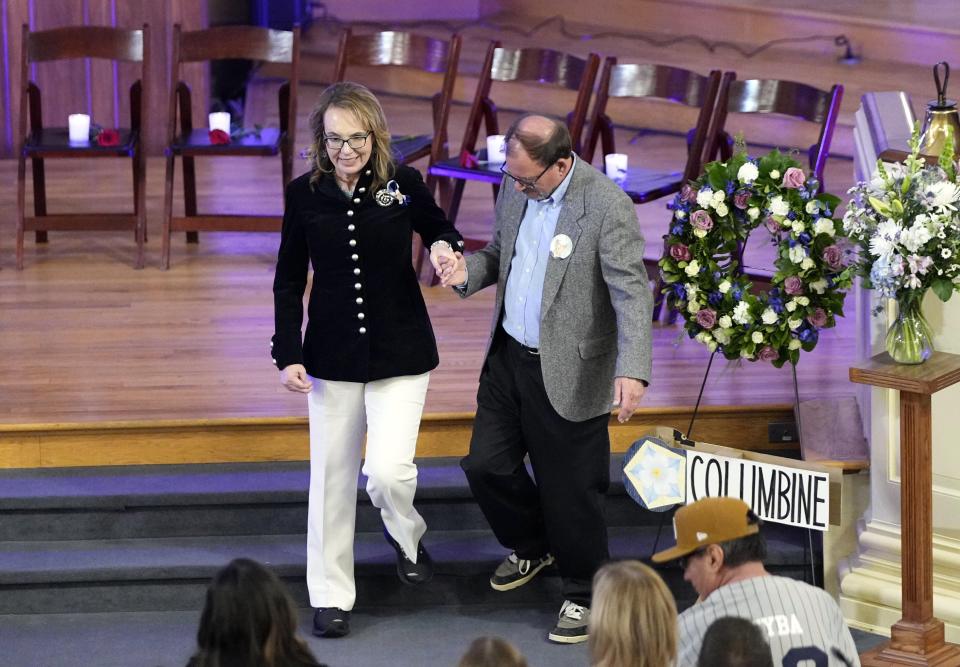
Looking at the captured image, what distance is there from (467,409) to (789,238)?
1.29 metres

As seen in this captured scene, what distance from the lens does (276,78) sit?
39.1 feet

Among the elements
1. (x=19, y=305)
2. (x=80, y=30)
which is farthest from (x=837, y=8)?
(x=19, y=305)

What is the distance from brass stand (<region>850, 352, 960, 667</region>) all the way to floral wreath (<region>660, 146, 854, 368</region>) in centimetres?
32

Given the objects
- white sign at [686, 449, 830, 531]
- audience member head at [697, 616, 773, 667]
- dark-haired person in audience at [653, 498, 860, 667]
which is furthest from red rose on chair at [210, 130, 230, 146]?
audience member head at [697, 616, 773, 667]

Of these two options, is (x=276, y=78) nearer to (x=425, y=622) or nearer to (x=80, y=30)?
(x=80, y=30)

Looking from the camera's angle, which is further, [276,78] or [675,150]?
[276,78]

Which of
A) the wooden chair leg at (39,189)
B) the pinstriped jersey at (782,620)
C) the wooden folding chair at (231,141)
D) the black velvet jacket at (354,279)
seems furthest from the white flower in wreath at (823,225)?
the wooden chair leg at (39,189)

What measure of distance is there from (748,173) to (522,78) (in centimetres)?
253

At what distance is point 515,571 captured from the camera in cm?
493

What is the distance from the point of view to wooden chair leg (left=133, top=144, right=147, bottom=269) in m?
7.11

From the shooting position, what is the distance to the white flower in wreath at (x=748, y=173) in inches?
184

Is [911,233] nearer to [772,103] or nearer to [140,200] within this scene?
[772,103]

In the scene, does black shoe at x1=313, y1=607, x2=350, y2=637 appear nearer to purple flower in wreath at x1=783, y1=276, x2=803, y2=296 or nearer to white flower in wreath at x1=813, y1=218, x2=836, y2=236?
purple flower in wreath at x1=783, y1=276, x2=803, y2=296

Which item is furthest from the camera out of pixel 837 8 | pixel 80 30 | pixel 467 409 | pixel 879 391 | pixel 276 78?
pixel 276 78
